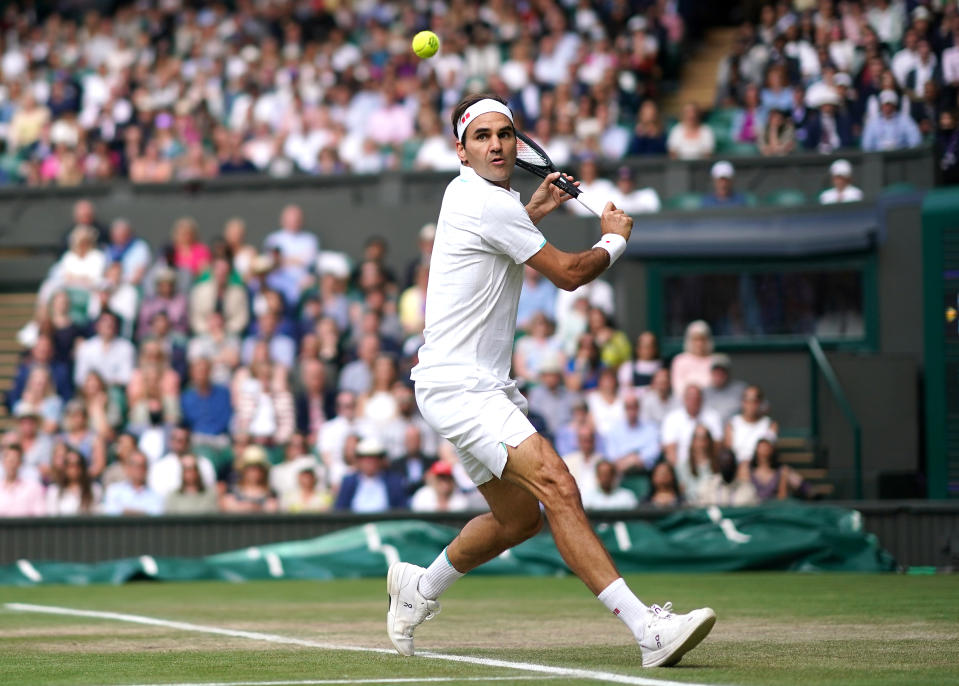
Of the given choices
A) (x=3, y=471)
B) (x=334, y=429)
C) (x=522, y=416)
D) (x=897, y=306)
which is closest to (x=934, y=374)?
(x=897, y=306)

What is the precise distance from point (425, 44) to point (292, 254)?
11.8 meters

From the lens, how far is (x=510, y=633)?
8.10 m

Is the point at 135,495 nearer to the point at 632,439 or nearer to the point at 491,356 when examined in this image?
the point at 632,439

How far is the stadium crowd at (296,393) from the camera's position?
50.5 feet

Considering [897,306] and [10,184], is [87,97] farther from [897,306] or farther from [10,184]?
[897,306]

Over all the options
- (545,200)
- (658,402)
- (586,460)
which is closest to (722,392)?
(658,402)

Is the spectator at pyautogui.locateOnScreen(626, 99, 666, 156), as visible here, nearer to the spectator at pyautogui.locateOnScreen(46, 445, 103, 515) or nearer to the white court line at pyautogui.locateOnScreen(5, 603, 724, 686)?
the spectator at pyautogui.locateOnScreen(46, 445, 103, 515)

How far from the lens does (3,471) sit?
1630cm

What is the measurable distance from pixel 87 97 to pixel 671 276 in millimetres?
9523

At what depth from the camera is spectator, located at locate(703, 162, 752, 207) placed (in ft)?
59.7

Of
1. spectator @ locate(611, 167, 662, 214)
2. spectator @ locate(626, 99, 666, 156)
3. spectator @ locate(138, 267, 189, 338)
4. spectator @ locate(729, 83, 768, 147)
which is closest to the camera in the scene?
spectator @ locate(611, 167, 662, 214)

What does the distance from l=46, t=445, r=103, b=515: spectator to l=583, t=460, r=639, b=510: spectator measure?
15.7 feet

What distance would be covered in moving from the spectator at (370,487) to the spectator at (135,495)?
1821 millimetres

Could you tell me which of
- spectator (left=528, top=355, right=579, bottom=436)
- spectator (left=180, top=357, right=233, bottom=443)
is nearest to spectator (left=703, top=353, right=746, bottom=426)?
spectator (left=528, top=355, right=579, bottom=436)
